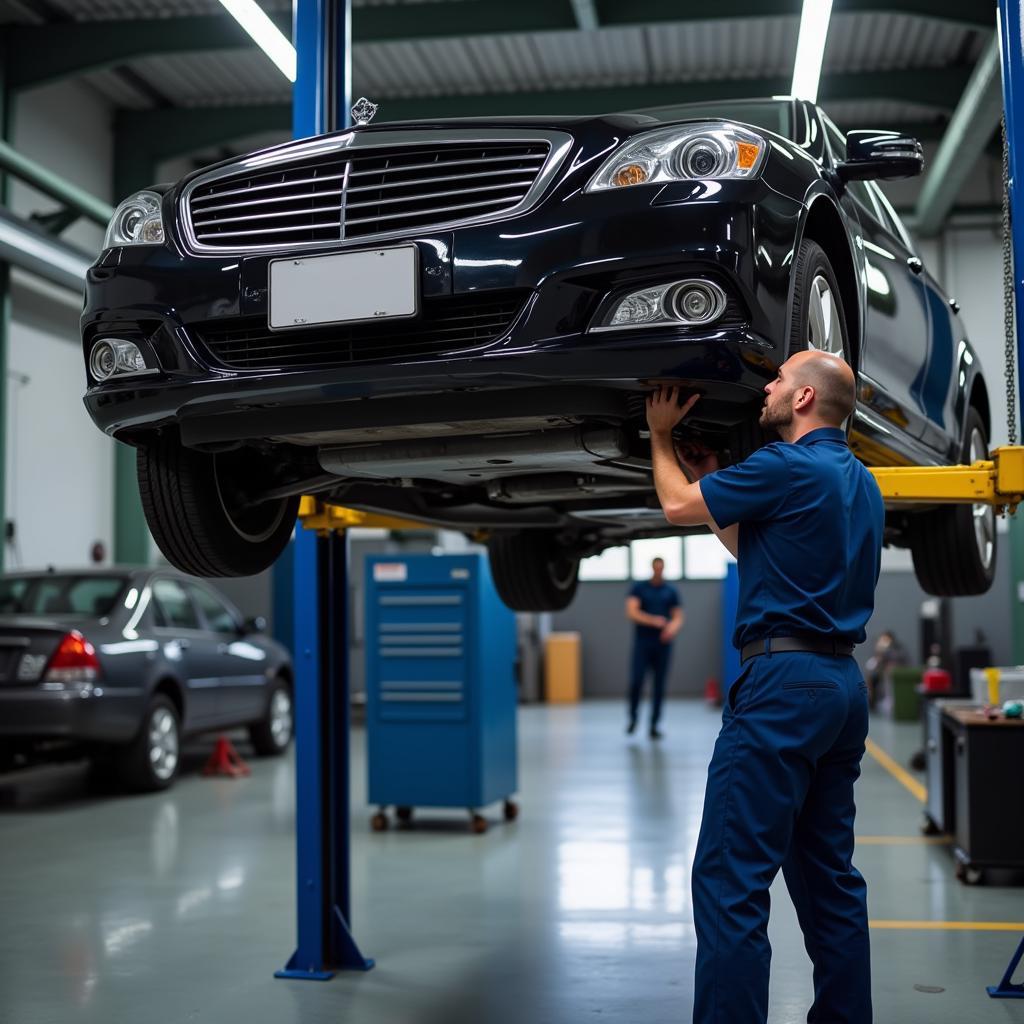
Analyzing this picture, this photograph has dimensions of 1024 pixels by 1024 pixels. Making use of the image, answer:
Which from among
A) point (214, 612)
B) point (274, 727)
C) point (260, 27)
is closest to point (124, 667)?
point (214, 612)

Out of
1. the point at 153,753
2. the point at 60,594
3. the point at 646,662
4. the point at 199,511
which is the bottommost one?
the point at 153,753

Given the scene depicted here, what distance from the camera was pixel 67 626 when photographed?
722 cm

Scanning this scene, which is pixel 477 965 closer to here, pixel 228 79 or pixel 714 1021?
pixel 714 1021

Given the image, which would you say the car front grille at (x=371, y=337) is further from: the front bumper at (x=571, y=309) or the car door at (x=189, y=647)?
the car door at (x=189, y=647)

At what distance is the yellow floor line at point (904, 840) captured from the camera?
20.0 ft

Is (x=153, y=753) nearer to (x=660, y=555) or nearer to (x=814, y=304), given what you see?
(x=814, y=304)

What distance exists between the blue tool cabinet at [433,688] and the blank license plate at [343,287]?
4.21 metres

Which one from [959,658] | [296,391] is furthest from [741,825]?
[959,658]

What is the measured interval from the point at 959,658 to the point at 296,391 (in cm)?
1016

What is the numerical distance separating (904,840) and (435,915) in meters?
2.75

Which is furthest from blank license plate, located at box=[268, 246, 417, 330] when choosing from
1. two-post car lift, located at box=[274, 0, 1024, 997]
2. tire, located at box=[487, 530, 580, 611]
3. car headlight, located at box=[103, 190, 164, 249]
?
tire, located at box=[487, 530, 580, 611]

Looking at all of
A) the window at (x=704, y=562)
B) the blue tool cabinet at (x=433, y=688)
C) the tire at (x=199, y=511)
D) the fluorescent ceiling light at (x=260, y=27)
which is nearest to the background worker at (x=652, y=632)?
the blue tool cabinet at (x=433, y=688)

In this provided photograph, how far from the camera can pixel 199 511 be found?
310 centimetres

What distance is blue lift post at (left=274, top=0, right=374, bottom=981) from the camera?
3.92 metres
